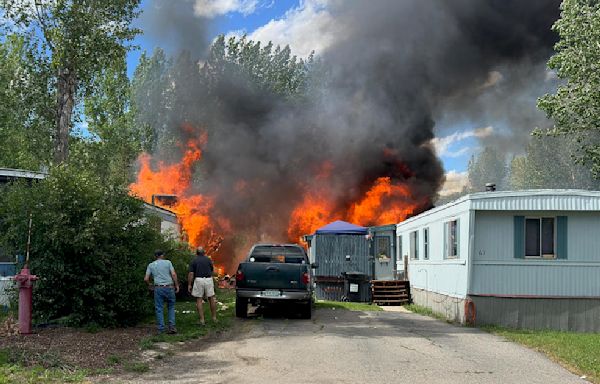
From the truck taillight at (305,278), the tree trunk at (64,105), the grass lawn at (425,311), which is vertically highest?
the tree trunk at (64,105)

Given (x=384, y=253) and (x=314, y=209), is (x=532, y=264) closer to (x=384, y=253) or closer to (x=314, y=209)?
(x=384, y=253)

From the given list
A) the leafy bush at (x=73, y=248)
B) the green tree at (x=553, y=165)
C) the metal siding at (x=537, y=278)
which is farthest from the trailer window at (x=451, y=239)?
A: the green tree at (x=553, y=165)

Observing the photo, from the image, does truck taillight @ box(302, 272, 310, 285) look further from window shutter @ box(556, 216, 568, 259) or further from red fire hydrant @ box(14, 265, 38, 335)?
red fire hydrant @ box(14, 265, 38, 335)

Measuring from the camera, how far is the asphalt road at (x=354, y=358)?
843 centimetres

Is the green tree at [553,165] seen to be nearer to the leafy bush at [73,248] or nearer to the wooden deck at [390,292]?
the wooden deck at [390,292]

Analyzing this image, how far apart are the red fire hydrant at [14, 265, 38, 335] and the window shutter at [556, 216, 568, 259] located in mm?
11628

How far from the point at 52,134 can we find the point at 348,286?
16.5 m

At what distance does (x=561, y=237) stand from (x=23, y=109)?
929 inches

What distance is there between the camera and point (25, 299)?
36.2 ft

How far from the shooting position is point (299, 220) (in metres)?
32.6

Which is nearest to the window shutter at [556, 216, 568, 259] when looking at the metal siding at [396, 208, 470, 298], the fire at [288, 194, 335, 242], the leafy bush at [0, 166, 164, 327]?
the metal siding at [396, 208, 470, 298]

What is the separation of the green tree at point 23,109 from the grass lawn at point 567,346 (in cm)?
1917

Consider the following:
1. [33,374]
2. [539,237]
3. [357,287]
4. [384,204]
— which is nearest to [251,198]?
[384,204]

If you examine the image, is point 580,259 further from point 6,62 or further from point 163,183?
point 6,62
